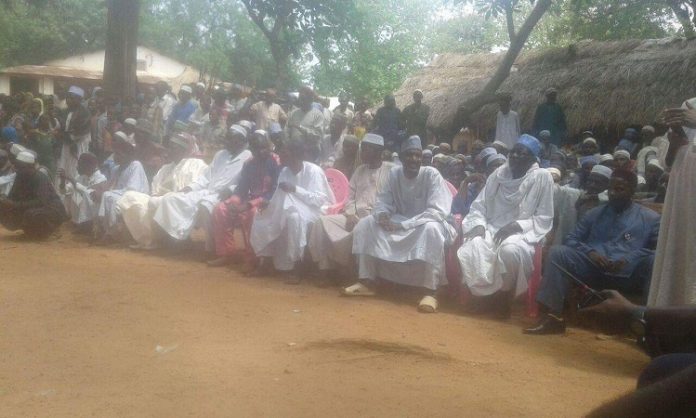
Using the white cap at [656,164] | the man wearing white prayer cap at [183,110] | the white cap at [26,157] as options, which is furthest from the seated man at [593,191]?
the man wearing white prayer cap at [183,110]

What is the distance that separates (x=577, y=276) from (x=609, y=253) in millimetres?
332

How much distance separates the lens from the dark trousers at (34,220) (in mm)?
9812

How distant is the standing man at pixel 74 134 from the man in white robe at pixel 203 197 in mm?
4329

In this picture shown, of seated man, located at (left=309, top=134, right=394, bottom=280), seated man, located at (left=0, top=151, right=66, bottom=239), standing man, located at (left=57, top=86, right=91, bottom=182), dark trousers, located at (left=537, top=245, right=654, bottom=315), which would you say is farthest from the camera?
standing man, located at (left=57, top=86, right=91, bottom=182)

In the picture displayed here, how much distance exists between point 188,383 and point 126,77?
12.9 metres

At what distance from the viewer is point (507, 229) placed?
6.92m

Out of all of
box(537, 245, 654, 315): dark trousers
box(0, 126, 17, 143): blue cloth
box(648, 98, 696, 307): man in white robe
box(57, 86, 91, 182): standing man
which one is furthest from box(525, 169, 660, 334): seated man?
box(0, 126, 17, 143): blue cloth

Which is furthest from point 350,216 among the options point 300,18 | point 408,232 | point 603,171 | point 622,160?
point 300,18

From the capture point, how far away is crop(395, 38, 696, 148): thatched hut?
1327 cm

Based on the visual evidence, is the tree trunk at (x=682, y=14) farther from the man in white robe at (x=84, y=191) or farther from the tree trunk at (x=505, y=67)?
the man in white robe at (x=84, y=191)

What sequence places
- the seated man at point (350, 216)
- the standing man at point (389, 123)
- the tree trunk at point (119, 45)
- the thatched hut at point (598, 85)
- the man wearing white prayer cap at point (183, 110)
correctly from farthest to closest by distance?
the tree trunk at point (119, 45) < the thatched hut at point (598, 85) < the man wearing white prayer cap at point (183, 110) < the standing man at point (389, 123) < the seated man at point (350, 216)

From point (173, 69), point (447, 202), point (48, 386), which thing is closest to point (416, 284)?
point (447, 202)

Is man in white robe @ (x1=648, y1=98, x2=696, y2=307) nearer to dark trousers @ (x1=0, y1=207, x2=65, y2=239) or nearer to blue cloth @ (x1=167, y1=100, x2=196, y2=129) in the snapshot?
dark trousers @ (x1=0, y1=207, x2=65, y2=239)

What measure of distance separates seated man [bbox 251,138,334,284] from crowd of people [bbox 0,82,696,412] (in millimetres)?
18
